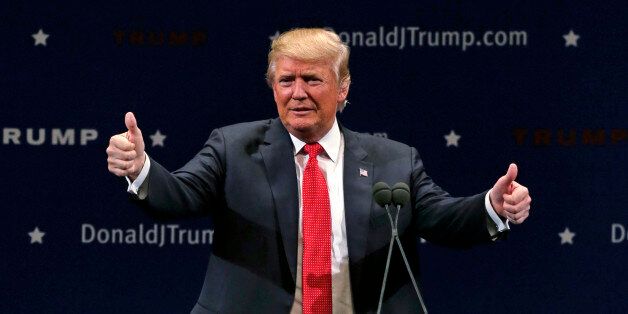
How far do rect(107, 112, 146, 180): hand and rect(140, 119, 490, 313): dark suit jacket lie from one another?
5.6 inches

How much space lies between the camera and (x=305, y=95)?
10.1 ft

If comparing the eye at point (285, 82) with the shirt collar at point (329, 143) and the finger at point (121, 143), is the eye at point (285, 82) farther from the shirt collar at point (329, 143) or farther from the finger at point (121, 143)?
the finger at point (121, 143)

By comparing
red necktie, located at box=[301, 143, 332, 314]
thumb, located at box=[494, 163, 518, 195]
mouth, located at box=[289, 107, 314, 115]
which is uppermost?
mouth, located at box=[289, 107, 314, 115]

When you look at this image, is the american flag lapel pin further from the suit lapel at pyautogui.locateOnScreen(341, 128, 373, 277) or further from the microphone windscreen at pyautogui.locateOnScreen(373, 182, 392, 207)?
the microphone windscreen at pyautogui.locateOnScreen(373, 182, 392, 207)

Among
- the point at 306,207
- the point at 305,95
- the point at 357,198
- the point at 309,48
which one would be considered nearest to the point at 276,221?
the point at 306,207

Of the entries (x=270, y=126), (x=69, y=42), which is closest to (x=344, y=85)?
(x=270, y=126)

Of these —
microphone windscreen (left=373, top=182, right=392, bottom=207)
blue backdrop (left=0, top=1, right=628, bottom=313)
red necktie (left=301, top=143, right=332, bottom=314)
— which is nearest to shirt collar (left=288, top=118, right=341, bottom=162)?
red necktie (left=301, top=143, right=332, bottom=314)

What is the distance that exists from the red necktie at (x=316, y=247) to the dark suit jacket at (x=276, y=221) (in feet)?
0.10

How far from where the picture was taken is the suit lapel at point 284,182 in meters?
2.97

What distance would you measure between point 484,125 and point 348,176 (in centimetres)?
151

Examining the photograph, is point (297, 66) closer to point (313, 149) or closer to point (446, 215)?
point (313, 149)

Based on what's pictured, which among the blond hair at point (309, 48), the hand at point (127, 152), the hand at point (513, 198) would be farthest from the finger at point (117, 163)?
the hand at point (513, 198)

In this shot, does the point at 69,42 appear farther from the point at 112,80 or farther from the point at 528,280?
the point at 528,280

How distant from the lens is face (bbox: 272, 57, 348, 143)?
3.06 metres
